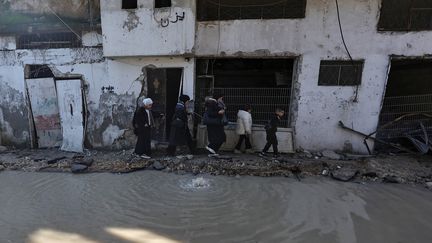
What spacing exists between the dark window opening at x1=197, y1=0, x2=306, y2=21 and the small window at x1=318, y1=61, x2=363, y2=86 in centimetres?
136

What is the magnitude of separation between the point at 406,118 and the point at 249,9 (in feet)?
15.5

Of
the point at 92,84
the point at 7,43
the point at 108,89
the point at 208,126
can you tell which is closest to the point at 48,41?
the point at 7,43

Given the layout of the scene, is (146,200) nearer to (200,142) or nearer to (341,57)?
(200,142)

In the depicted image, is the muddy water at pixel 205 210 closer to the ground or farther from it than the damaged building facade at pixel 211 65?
closer to the ground

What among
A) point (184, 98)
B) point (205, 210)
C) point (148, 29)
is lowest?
point (205, 210)

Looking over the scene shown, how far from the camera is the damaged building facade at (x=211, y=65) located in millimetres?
7828

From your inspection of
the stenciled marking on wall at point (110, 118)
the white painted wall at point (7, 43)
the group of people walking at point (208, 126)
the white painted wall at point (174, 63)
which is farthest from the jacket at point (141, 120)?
the white painted wall at point (7, 43)

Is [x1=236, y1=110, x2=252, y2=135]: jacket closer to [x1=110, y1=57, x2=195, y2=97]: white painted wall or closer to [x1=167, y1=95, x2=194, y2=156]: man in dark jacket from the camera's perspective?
[x1=167, y1=95, x2=194, y2=156]: man in dark jacket

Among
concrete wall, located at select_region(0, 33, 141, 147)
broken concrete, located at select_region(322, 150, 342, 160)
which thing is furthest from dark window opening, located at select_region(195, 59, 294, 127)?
concrete wall, located at select_region(0, 33, 141, 147)

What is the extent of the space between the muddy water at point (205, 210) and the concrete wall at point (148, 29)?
9.97 ft

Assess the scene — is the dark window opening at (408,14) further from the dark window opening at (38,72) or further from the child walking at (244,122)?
the dark window opening at (38,72)

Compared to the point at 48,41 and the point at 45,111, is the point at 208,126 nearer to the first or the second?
the point at 45,111

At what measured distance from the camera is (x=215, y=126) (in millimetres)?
7797

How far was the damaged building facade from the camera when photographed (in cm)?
783
